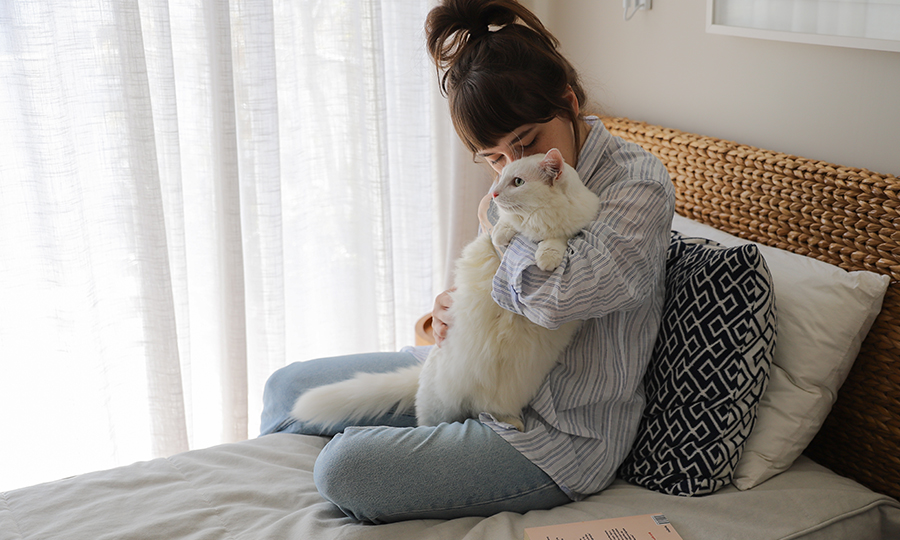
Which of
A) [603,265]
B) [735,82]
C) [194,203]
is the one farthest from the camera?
[194,203]

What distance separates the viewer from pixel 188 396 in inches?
76.2

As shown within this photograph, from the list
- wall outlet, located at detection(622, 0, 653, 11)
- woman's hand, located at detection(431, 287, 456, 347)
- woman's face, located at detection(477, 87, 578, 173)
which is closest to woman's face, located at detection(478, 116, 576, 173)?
woman's face, located at detection(477, 87, 578, 173)

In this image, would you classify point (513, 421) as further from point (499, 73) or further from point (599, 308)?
point (499, 73)

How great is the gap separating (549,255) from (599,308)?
123mm

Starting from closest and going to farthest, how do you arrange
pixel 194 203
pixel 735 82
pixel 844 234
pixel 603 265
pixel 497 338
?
pixel 603 265
pixel 497 338
pixel 844 234
pixel 735 82
pixel 194 203

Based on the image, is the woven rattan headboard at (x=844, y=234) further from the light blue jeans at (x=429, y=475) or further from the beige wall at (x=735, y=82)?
the light blue jeans at (x=429, y=475)

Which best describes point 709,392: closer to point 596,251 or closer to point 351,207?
point 596,251

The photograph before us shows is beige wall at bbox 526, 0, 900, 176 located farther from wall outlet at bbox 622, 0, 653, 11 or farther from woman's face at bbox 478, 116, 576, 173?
woman's face at bbox 478, 116, 576, 173

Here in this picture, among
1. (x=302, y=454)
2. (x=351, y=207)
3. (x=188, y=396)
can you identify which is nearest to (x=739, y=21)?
(x=351, y=207)

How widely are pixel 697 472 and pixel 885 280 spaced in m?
0.51

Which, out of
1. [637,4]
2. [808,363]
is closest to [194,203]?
[637,4]

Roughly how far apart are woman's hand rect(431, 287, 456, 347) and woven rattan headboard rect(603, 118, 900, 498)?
740 millimetres

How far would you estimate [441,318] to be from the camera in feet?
4.44

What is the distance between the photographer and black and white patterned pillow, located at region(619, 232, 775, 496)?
1.18m
